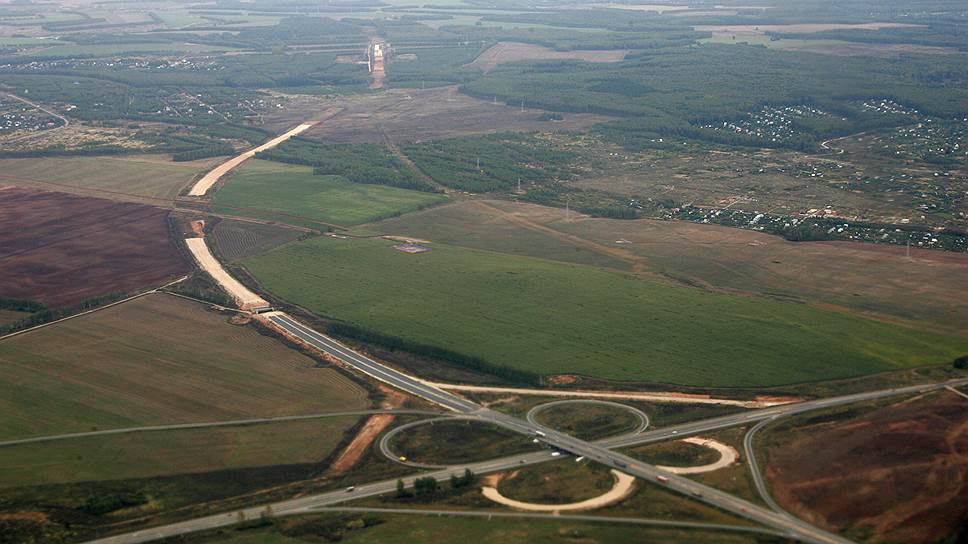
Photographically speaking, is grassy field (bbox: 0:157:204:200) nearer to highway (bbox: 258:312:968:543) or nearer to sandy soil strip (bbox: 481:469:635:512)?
highway (bbox: 258:312:968:543)

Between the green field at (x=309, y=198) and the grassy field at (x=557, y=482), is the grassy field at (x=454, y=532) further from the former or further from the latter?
the green field at (x=309, y=198)

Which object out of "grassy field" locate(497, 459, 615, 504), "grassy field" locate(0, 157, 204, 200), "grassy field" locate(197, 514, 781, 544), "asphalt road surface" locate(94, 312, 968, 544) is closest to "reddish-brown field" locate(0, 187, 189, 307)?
"grassy field" locate(0, 157, 204, 200)

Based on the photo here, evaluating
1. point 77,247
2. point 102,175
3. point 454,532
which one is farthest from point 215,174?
point 454,532

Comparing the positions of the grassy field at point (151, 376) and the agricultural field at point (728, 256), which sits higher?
the agricultural field at point (728, 256)

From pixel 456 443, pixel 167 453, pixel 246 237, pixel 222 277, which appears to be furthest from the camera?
pixel 246 237

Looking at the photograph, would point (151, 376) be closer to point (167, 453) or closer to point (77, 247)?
point (167, 453)

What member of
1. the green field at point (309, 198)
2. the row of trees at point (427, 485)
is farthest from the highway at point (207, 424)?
the green field at point (309, 198)
